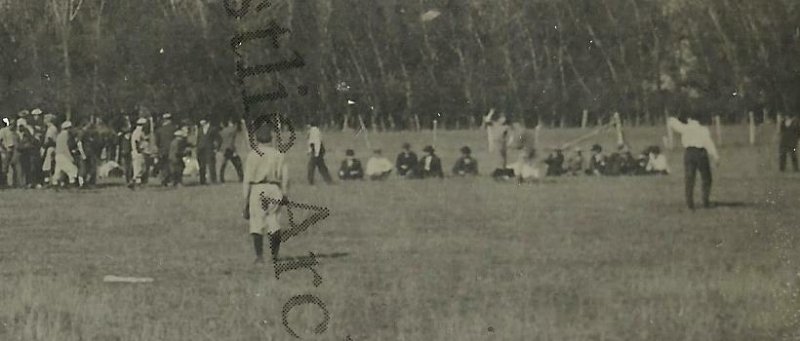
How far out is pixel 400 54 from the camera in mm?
6863

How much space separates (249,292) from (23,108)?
4.98ft

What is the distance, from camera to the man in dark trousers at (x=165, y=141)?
7083 mm

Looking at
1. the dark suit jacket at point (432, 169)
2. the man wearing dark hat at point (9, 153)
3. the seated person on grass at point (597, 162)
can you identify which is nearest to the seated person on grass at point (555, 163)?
the seated person on grass at point (597, 162)

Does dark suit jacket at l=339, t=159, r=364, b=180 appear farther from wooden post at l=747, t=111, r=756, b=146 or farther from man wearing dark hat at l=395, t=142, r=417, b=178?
wooden post at l=747, t=111, r=756, b=146

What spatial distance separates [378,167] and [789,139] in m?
2.80

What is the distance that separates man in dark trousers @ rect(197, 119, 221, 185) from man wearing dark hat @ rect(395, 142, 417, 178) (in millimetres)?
1109

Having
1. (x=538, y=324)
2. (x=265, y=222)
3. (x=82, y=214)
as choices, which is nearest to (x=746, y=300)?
(x=538, y=324)

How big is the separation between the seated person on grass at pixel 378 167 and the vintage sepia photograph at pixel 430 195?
76 centimetres

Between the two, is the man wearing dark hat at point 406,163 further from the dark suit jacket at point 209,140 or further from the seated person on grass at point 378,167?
the dark suit jacket at point 209,140

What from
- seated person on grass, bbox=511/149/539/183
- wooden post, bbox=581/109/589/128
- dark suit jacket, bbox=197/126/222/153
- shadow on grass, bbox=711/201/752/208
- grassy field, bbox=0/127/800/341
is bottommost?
grassy field, bbox=0/127/800/341

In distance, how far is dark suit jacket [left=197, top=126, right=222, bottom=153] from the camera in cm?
676

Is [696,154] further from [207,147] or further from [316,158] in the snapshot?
[207,147]

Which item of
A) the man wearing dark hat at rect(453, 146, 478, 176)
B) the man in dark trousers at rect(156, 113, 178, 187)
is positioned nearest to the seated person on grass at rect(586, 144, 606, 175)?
the man wearing dark hat at rect(453, 146, 478, 176)

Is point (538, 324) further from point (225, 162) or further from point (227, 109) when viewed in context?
point (225, 162)
